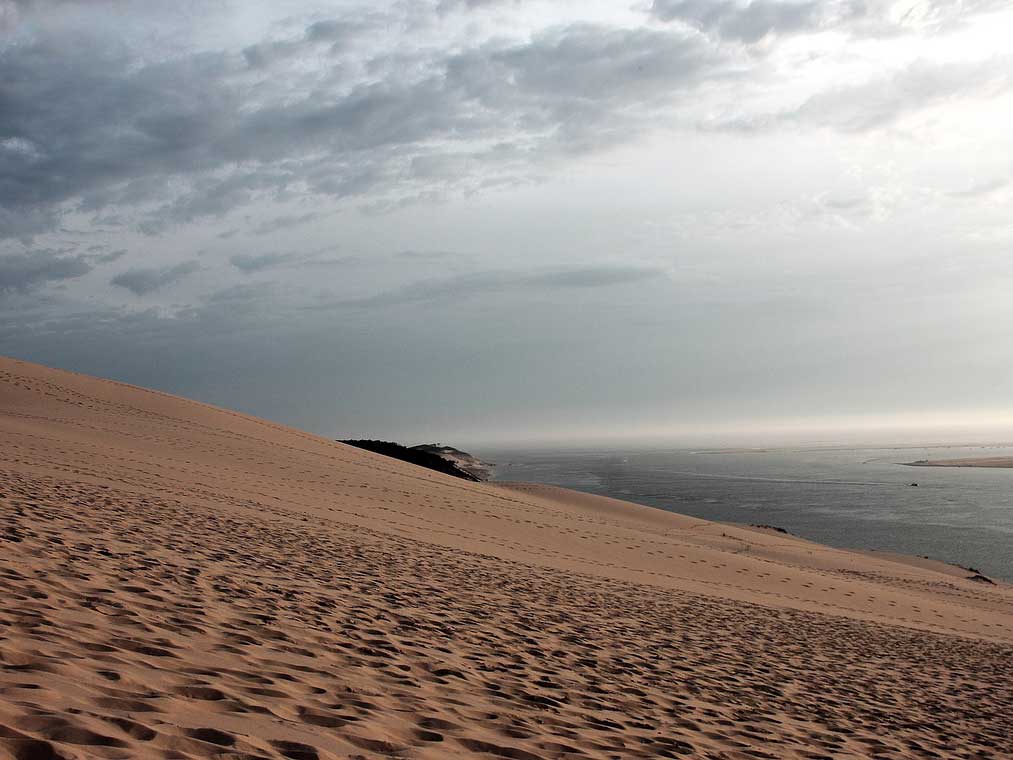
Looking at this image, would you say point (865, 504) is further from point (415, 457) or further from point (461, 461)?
point (461, 461)

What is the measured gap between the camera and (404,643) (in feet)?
20.7

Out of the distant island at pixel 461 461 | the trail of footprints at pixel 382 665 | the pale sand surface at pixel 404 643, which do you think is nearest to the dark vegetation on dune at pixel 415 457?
the distant island at pixel 461 461

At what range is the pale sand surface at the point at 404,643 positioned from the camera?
399 cm

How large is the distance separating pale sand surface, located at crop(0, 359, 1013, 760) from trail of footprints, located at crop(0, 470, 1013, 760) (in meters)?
0.03

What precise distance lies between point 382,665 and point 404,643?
79 cm

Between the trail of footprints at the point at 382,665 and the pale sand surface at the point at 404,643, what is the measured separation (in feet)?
0.09

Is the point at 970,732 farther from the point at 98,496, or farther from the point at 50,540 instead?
the point at 98,496

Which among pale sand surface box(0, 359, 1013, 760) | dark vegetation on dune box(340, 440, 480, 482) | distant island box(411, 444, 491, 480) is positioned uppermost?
pale sand surface box(0, 359, 1013, 760)

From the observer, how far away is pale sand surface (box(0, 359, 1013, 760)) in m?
3.99

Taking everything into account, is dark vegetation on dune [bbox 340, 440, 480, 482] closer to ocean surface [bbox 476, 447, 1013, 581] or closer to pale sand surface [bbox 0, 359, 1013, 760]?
ocean surface [bbox 476, 447, 1013, 581]

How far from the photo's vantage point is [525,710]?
201 inches

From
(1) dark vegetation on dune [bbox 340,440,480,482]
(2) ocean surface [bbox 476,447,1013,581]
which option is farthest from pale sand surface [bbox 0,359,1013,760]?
(1) dark vegetation on dune [bbox 340,440,480,482]

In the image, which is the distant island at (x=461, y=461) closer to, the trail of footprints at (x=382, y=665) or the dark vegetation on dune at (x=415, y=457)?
the dark vegetation on dune at (x=415, y=457)

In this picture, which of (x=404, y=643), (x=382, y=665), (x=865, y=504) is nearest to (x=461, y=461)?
(x=865, y=504)
